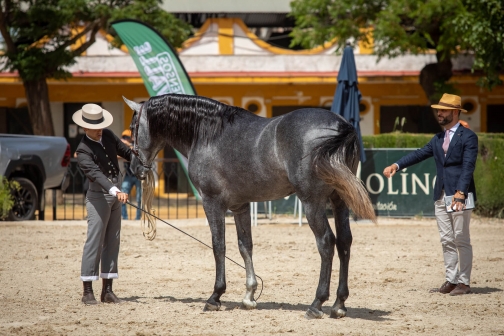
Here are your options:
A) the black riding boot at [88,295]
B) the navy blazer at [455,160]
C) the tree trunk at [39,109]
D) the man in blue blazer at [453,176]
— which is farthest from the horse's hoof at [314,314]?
the tree trunk at [39,109]

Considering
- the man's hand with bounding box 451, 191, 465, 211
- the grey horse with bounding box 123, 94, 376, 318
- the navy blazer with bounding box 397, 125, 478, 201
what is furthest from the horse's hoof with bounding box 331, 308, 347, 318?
the navy blazer with bounding box 397, 125, 478, 201

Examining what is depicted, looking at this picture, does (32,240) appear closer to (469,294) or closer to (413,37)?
(469,294)

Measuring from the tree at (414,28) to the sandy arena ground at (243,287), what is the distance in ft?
18.5

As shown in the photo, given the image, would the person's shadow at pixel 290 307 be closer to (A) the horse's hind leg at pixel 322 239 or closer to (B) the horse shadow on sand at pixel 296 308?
(B) the horse shadow on sand at pixel 296 308

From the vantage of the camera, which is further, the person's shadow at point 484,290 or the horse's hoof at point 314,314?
the person's shadow at point 484,290

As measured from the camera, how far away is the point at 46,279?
30.5 ft

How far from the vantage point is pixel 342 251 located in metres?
7.01

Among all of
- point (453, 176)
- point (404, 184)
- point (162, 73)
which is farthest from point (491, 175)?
point (453, 176)

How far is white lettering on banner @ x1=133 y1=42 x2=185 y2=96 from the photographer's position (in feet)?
53.0

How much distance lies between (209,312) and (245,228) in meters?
0.92

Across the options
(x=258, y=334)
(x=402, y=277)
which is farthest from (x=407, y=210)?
(x=258, y=334)

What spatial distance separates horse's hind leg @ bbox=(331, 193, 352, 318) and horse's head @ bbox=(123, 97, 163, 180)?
1.91 m

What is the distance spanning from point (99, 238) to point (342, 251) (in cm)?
240

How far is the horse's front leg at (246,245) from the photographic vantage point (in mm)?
7578
